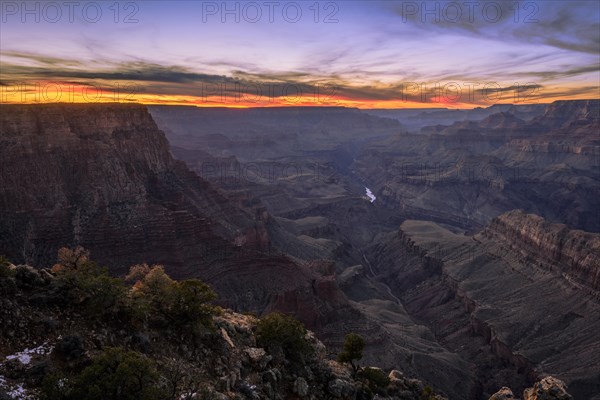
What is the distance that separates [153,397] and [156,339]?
6369mm

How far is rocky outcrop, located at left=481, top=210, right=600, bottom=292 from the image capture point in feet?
254

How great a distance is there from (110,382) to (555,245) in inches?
3496

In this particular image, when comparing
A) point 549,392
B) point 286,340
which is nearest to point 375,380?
point 286,340

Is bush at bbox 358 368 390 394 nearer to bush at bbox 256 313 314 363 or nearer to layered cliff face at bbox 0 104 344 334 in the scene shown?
bush at bbox 256 313 314 363

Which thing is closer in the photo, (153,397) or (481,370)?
(153,397)

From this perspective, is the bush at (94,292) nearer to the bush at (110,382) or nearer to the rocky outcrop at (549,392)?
the bush at (110,382)

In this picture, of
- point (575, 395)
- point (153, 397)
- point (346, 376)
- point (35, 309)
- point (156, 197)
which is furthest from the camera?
point (156, 197)

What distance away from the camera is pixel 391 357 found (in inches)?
2419

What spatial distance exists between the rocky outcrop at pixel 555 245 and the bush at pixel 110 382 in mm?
78527

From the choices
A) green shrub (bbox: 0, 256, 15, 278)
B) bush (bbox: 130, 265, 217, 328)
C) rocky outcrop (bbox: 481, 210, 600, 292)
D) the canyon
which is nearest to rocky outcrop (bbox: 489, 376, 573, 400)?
bush (bbox: 130, 265, 217, 328)

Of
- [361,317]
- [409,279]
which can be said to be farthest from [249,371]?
[409,279]

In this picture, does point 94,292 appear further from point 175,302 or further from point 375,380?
point 375,380

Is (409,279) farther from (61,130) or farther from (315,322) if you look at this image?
(61,130)

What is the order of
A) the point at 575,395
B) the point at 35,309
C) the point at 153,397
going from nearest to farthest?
the point at 153,397, the point at 35,309, the point at 575,395
